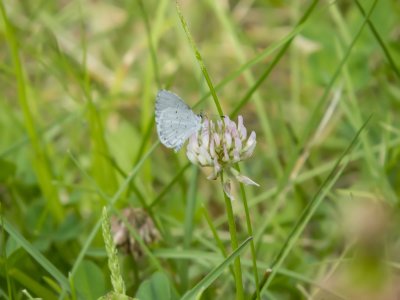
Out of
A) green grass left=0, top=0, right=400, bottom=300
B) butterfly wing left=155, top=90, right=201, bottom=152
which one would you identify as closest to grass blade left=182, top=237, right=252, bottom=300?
green grass left=0, top=0, right=400, bottom=300

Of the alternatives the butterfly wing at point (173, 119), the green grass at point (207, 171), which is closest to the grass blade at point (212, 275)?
the green grass at point (207, 171)

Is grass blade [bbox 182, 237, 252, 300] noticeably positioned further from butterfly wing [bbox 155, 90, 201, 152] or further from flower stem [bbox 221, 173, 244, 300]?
butterfly wing [bbox 155, 90, 201, 152]

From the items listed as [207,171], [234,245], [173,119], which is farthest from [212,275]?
[207,171]

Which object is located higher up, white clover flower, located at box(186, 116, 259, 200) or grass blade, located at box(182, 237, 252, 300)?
white clover flower, located at box(186, 116, 259, 200)

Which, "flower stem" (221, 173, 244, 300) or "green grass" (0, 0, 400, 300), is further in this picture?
"green grass" (0, 0, 400, 300)

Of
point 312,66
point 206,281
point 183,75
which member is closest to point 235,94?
point 183,75

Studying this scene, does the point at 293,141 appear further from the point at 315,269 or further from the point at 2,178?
the point at 2,178

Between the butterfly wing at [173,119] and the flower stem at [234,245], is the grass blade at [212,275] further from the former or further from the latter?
the butterfly wing at [173,119]

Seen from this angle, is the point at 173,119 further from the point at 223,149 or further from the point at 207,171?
the point at 207,171
